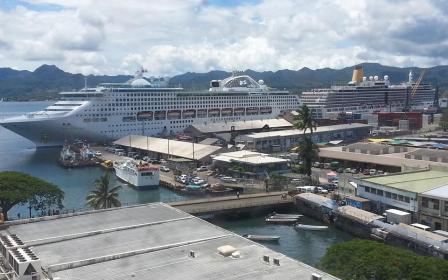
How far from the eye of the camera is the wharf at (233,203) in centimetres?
3800

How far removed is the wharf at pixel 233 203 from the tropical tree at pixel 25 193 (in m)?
8.48

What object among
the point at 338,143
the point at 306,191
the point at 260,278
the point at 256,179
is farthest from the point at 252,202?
the point at 338,143

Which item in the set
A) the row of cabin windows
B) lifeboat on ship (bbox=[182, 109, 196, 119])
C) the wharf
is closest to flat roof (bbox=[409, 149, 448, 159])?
the row of cabin windows

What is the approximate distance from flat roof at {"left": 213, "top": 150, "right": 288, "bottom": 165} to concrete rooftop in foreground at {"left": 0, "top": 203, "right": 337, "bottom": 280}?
79.2 feet

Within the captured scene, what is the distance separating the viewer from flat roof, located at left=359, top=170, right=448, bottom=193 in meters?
35.1

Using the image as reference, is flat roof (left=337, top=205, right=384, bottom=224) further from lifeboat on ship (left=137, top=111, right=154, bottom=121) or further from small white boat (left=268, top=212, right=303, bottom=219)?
lifeboat on ship (left=137, top=111, right=154, bottom=121)

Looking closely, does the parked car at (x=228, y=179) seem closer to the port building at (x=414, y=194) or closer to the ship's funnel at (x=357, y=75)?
the port building at (x=414, y=194)

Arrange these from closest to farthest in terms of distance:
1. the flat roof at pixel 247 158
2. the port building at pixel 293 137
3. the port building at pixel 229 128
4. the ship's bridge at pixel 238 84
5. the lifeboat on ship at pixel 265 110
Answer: the flat roof at pixel 247 158 < the port building at pixel 293 137 < the port building at pixel 229 128 < the lifeboat on ship at pixel 265 110 < the ship's bridge at pixel 238 84

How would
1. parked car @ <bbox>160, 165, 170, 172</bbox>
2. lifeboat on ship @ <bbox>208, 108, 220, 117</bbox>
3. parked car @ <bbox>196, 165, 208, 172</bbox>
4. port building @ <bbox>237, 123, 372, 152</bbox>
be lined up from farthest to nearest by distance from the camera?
lifeboat on ship @ <bbox>208, 108, 220, 117</bbox>
port building @ <bbox>237, 123, 372, 152</bbox>
parked car @ <bbox>160, 165, 170, 172</bbox>
parked car @ <bbox>196, 165, 208, 172</bbox>

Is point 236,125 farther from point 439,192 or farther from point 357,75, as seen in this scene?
point 439,192

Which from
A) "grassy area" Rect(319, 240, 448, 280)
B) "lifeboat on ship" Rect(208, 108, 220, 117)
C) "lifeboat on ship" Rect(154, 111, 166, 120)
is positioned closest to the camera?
"grassy area" Rect(319, 240, 448, 280)

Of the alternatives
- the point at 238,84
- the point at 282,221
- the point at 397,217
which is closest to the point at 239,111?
the point at 238,84

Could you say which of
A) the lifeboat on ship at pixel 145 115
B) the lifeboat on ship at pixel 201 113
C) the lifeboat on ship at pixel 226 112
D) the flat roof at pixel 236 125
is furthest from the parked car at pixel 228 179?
the lifeboat on ship at pixel 226 112

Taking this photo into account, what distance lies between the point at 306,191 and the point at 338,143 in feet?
106
